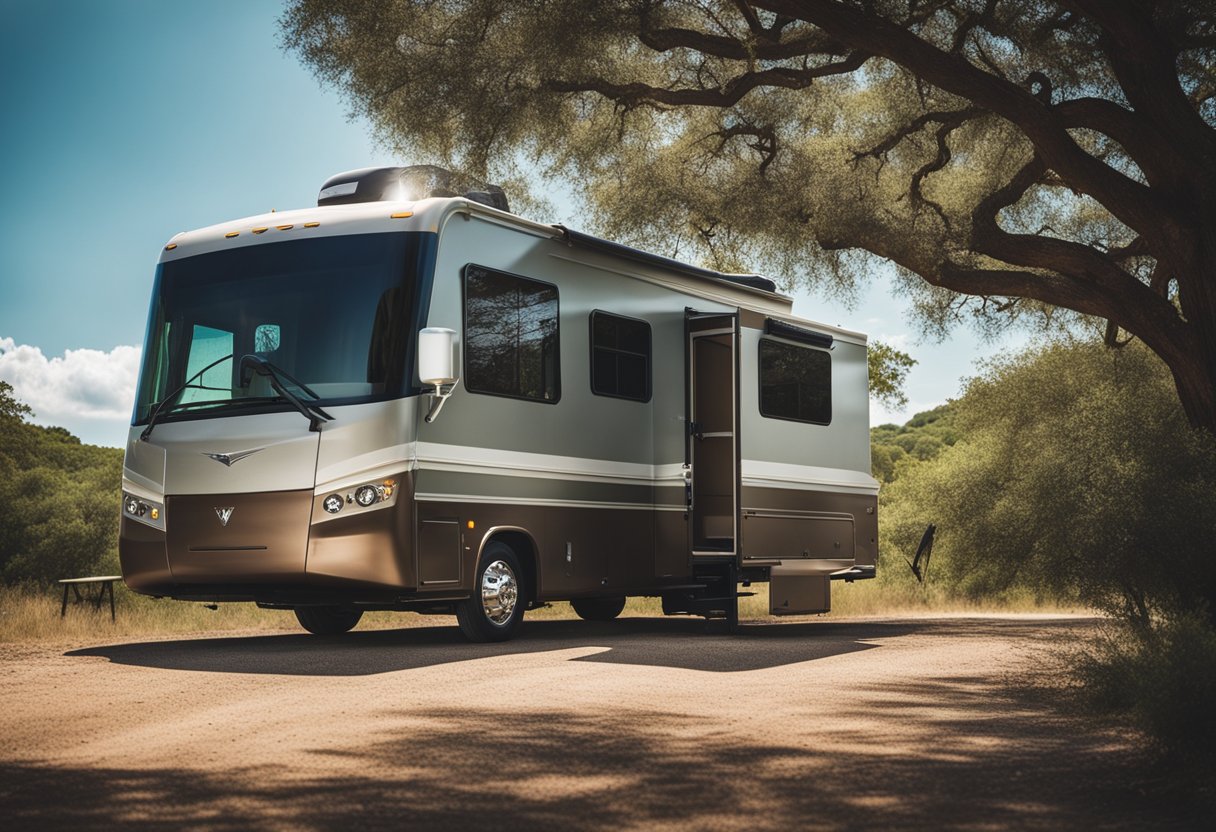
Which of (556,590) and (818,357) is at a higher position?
(818,357)

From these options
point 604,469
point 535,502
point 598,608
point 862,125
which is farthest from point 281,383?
point 862,125

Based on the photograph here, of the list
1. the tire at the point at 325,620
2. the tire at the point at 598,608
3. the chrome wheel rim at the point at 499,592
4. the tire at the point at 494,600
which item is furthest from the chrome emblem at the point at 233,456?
the tire at the point at 598,608

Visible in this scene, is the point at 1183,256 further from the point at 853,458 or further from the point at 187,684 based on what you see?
the point at 187,684

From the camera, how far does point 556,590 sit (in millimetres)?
12430

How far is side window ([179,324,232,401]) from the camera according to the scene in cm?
1131

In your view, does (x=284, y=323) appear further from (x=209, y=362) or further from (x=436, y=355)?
(x=436, y=355)

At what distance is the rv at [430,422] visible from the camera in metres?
10.8

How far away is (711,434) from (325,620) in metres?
3.99

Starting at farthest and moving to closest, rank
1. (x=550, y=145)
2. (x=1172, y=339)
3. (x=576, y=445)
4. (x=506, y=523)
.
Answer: (x=550, y=145) < (x=1172, y=339) < (x=576, y=445) < (x=506, y=523)

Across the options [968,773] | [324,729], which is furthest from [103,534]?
[968,773]

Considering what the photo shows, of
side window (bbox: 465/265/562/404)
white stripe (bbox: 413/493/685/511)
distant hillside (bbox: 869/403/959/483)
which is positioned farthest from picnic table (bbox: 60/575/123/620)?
distant hillside (bbox: 869/403/959/483)

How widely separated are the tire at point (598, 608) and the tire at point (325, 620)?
9.78 feet

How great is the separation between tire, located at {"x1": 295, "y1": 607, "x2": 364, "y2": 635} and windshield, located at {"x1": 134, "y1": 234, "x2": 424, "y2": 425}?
2922 mm

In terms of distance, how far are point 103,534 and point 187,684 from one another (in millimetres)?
16009
